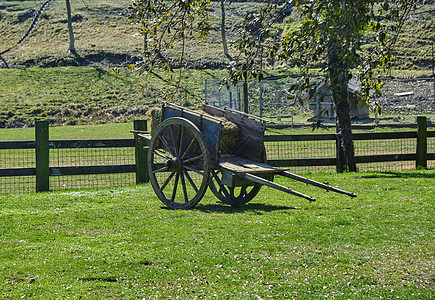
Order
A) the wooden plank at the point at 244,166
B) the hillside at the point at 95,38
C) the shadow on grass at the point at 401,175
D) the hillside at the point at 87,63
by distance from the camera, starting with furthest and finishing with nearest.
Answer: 1. the hillside at the point at 95,38
2. the hillside at the point at 87,63
3. the shadow on grass at the point at 401,175
4. the wooden plank at the point at 244,166

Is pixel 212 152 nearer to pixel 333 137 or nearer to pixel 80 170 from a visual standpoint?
pixel 80 170

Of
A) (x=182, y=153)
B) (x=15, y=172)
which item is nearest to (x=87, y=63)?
(x=15, y=172)

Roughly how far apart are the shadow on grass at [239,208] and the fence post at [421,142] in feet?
22.1

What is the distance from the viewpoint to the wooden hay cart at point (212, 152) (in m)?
9.34

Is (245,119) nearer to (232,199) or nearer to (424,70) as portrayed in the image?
(232,199)

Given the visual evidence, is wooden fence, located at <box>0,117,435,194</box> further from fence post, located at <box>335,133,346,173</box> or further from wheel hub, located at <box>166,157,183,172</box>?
wheel hub, located at <box>166,157,183,172</box>

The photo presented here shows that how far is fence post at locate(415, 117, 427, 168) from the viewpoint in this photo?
1514 cm

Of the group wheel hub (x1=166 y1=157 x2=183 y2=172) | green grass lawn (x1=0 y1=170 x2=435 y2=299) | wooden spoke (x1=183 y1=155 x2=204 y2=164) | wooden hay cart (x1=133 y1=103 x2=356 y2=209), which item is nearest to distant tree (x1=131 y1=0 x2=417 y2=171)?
green grass lawn (x1=0 y1=170 x2=435 y2=299)

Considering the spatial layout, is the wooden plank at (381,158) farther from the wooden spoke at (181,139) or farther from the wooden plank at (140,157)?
the wooden spoke at (181,139)

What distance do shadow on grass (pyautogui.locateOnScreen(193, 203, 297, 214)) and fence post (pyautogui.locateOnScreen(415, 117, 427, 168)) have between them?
673 cm

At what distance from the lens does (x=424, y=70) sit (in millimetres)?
56531

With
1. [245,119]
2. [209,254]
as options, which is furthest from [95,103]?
[209,254]

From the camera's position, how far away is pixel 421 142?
1520cm

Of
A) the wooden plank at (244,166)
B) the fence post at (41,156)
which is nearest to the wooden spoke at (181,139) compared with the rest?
the wooden plank at (244,166)
